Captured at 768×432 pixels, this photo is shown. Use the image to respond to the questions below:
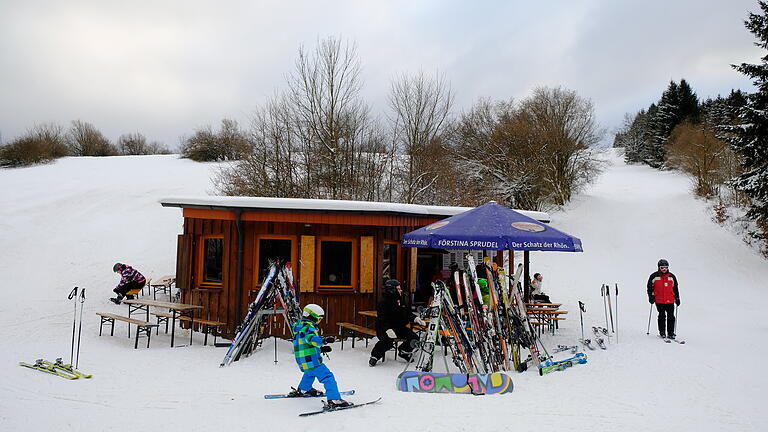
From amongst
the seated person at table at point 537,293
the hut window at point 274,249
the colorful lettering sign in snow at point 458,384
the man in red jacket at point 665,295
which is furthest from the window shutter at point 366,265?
the man in red jacket at point 665,295

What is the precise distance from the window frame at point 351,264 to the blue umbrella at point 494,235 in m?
1.47

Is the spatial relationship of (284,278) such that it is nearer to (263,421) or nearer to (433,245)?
(433,245)

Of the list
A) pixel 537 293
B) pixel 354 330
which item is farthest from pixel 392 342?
pixel 537 293

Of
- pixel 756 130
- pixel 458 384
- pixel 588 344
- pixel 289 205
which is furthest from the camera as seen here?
pixel 756 130

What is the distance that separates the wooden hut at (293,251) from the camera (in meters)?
9.62

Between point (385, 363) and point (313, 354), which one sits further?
point (385, 363)

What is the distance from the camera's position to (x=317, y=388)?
6629 millimetres

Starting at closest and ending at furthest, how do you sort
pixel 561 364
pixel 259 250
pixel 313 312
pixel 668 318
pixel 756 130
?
pixel 313 312, pixel 561 364, pixel 668 318, pixel 259 250, pixel 756 130

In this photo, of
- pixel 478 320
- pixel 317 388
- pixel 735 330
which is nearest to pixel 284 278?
pixel 317 388

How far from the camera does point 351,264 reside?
33.6 feet

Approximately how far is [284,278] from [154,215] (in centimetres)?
1714

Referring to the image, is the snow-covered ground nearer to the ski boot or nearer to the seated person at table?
the ski boot

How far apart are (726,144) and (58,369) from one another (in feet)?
88.7

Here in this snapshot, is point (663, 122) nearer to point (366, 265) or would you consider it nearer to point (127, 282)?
point (366, 265)
